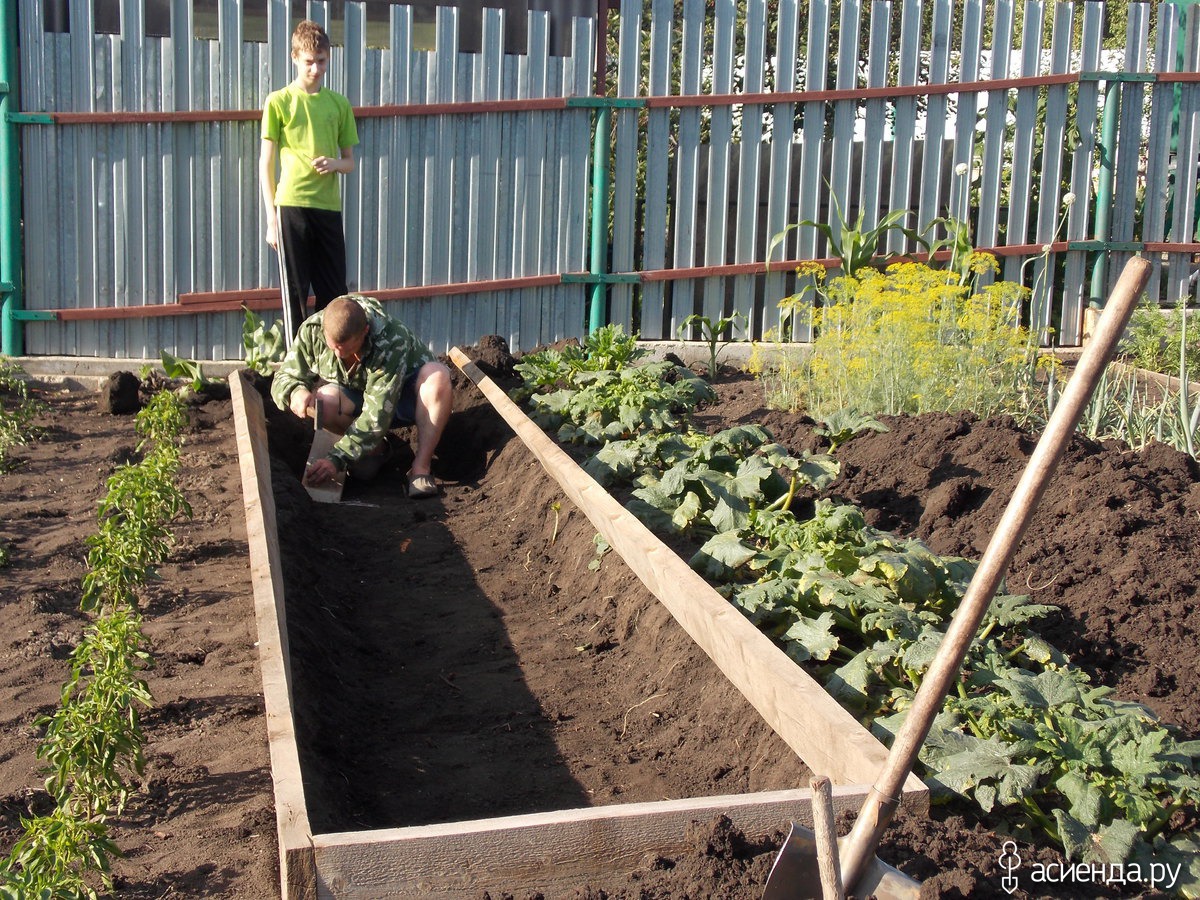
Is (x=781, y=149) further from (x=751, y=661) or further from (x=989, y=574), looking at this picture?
(x=989, y=574)

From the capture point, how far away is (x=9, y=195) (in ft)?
25.6

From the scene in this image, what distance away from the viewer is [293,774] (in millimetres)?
2463

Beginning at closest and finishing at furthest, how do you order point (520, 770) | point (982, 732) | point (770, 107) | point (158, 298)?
1. point (982, 732)
2. point (520, 770)
3. point (158, 298)
4. point (770, 107)

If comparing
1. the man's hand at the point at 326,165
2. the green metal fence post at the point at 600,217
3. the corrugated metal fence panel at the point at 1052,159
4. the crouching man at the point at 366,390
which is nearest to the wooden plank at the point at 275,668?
the crouching man at the point at 366,390

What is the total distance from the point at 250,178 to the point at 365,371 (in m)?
2.63

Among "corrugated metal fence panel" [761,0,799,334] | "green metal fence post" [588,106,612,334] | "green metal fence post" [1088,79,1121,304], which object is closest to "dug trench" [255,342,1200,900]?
"green metal fence post" [588,106,612,334]

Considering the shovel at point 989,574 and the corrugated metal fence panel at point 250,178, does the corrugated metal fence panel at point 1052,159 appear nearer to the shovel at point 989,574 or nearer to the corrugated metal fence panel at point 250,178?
the corrugated metal fence panel at point 250,178

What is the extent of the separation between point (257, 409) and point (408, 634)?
256 centimetres

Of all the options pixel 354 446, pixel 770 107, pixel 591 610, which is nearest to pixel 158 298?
pixel 354 446

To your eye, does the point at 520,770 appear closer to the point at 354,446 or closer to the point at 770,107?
the point at 354,446

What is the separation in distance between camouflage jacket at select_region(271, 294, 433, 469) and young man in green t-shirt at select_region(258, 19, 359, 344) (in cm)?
129

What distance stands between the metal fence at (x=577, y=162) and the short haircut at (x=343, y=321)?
2659 mm

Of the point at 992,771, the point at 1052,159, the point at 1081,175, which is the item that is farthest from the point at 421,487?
the point at 1081,175

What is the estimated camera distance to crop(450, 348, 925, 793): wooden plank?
2.65 meters
